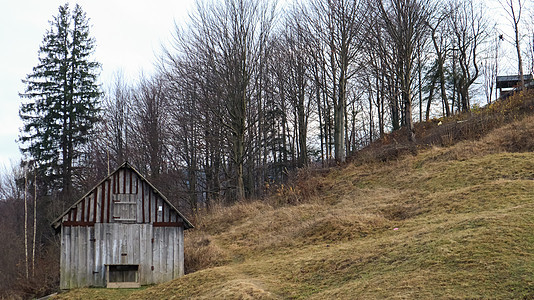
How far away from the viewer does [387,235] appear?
17.4 m

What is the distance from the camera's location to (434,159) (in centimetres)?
2659

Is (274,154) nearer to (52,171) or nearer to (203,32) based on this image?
(203,32)

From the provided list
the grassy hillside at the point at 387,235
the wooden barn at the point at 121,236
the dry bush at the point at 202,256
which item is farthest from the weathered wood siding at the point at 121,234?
the grassy hillside at the point at 387,235

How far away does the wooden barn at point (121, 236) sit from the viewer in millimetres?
20141

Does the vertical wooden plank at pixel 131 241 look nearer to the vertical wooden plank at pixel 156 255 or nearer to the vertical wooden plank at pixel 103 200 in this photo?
the vertical wooden plank at pixel 156 255

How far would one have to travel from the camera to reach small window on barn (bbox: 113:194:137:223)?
67.8 feet

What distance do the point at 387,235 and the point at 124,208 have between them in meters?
11.1

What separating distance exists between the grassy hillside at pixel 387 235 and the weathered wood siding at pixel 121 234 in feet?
4.25

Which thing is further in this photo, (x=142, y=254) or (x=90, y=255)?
(x=142, y=254)

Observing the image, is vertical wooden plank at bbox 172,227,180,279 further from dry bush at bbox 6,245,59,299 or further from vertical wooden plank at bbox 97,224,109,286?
dry bush at bbox 6,245,59,299

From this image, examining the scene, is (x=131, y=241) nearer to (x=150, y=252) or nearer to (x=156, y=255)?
(x=150, y=252)

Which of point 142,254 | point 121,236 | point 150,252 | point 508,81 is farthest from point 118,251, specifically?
point 508,81

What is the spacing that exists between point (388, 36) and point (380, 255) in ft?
74.6

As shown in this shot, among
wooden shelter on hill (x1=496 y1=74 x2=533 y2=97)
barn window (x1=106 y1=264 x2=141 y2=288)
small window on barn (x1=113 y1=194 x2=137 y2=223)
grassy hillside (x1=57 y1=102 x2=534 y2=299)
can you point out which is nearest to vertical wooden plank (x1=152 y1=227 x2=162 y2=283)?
barn window (x1=106 y1=264 x2=141 y2=288)
